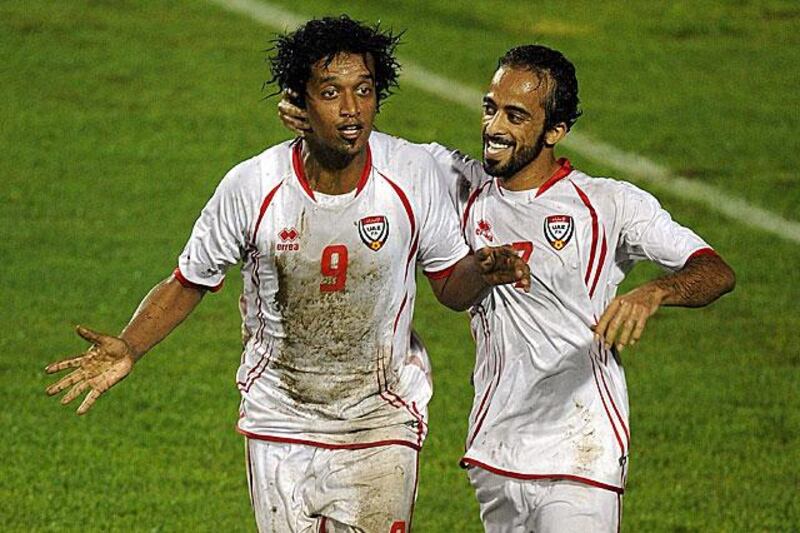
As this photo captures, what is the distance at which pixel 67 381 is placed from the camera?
6.70 m

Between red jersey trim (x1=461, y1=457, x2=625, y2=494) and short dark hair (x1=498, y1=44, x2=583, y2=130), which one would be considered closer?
red jersey trim (x1=461, y1=457, x2=625, y2=494)

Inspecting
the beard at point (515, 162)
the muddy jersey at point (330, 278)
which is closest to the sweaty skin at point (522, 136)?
the beard at point (515, 162)

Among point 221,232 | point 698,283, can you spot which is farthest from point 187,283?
point 698,283

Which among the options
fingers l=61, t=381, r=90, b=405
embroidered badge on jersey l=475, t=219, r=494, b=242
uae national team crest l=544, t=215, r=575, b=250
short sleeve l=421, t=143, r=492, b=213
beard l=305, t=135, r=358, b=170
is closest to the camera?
fingers l=61, t=381, r=90, b=405

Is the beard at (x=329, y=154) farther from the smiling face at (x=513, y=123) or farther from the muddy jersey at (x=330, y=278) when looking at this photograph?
the smiling face at (x=513, y=123)

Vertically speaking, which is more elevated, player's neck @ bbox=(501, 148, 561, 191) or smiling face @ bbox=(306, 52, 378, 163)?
smiling face @ bbox=(306, 52, 378, 163)

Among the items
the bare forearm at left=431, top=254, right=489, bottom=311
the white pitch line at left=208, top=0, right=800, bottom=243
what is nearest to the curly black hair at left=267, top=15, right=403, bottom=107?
the bare forearm at left=431, top=254, right=489, bottom=311

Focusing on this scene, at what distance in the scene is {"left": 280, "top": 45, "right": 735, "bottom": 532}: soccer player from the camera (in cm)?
695

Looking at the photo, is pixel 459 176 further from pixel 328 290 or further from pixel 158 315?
pixel 158 315

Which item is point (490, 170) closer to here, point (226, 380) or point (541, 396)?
point (541, 396)

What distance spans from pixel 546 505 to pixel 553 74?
4.99ft

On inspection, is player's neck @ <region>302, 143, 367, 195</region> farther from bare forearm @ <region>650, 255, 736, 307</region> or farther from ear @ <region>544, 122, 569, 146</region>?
bare forearm @ <region>650, 255, 736, 307</region>

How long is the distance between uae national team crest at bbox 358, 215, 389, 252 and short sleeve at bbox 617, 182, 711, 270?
0.84 metres

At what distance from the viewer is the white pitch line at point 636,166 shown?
15.1 metres
